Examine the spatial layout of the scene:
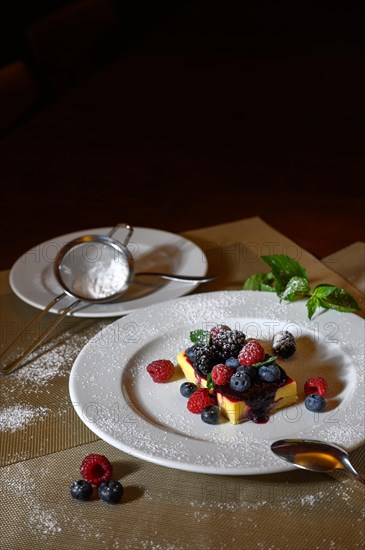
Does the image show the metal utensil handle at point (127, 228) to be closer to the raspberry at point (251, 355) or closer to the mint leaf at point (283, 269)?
the mint leaf at point (283, 269)

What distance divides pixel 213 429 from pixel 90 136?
3.67ft

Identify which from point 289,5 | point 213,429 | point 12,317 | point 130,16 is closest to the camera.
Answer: point 213,429

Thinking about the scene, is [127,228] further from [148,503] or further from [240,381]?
[148,503]

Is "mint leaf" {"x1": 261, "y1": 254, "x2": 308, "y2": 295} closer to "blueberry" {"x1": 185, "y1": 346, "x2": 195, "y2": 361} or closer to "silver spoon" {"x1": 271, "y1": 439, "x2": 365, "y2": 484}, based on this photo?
"blueberry" {"x1": 185, "y1": 346, "x2": 195, "y2": 361}

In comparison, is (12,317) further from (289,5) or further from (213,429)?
(289,5)

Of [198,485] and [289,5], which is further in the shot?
[289,5]

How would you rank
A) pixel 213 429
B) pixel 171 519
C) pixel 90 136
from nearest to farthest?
1. pixel 171 519
2. pixel 213 429
3. pixel 90 136

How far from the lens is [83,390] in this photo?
0.94m

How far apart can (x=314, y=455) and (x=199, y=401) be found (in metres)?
0.17

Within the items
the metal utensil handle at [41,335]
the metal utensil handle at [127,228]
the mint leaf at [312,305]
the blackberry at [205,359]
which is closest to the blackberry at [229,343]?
the blackberry at [205,359]

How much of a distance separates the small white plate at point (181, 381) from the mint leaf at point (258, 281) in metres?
0.05

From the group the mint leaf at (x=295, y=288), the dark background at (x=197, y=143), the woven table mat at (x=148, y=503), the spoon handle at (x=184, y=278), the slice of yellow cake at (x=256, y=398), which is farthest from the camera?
the dark background at (x=197, y=143)

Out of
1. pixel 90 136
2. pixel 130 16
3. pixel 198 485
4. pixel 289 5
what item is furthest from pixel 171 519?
pixel 130 16

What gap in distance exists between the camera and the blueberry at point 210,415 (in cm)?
90
